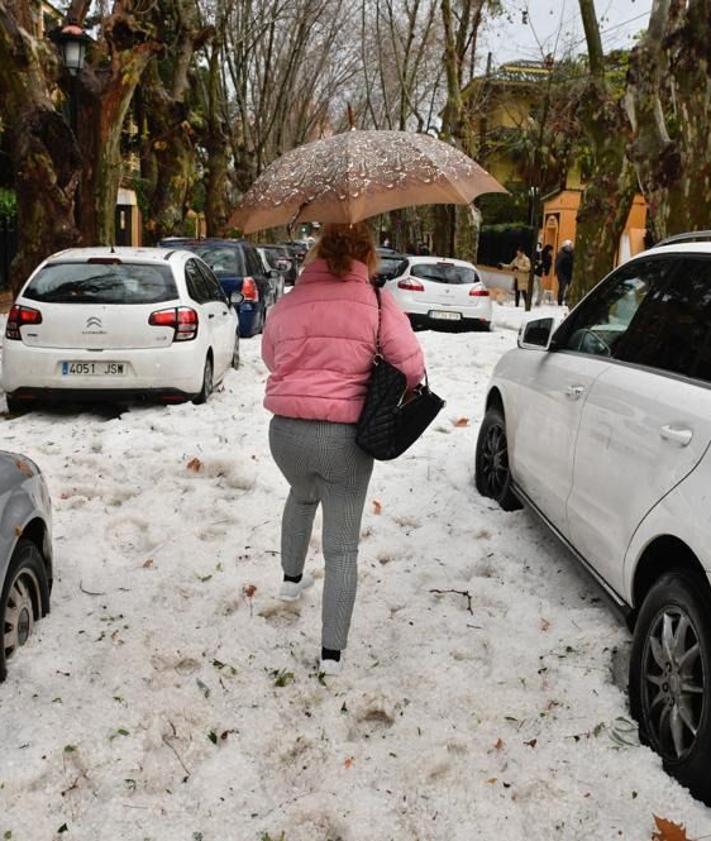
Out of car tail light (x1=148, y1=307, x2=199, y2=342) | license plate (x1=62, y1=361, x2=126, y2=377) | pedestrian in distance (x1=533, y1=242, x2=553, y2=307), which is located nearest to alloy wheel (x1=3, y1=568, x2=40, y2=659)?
license plate (x1=62, y1=361, x2=126, y2=377)

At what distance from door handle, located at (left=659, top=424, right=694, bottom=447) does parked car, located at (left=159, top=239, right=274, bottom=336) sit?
37.0ft

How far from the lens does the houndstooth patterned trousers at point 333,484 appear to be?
3.40 metres

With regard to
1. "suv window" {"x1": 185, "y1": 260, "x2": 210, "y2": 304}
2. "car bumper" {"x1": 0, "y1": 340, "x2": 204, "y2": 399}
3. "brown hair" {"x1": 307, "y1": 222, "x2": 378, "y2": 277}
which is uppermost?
"brown hair" {"x1": 307, "y1": 222, "x2": 378, "y2": 277}

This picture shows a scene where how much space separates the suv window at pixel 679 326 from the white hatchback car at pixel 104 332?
16.9ft

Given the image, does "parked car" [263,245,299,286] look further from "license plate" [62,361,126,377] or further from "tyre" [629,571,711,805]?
"tyre" [629,571,711,805]

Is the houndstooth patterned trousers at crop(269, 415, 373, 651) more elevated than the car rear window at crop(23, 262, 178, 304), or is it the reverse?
the car rear window at crop(23, 262, 178, 304)

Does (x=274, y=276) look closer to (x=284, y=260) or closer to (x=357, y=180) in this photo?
(x=284, y=260)

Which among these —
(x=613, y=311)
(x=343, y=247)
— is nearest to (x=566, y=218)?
(x=613, y=311)

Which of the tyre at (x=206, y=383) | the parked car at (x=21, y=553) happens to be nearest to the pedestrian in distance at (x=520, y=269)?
the tyre at (x=206, y=383)

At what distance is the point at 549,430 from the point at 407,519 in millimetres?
1347

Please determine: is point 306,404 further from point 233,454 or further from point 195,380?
point 195,380

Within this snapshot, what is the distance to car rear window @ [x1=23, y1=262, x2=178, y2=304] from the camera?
7.88m

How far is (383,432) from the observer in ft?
10.9

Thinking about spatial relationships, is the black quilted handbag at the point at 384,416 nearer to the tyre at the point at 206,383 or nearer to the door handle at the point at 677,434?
the door handle at the point at 677,434
